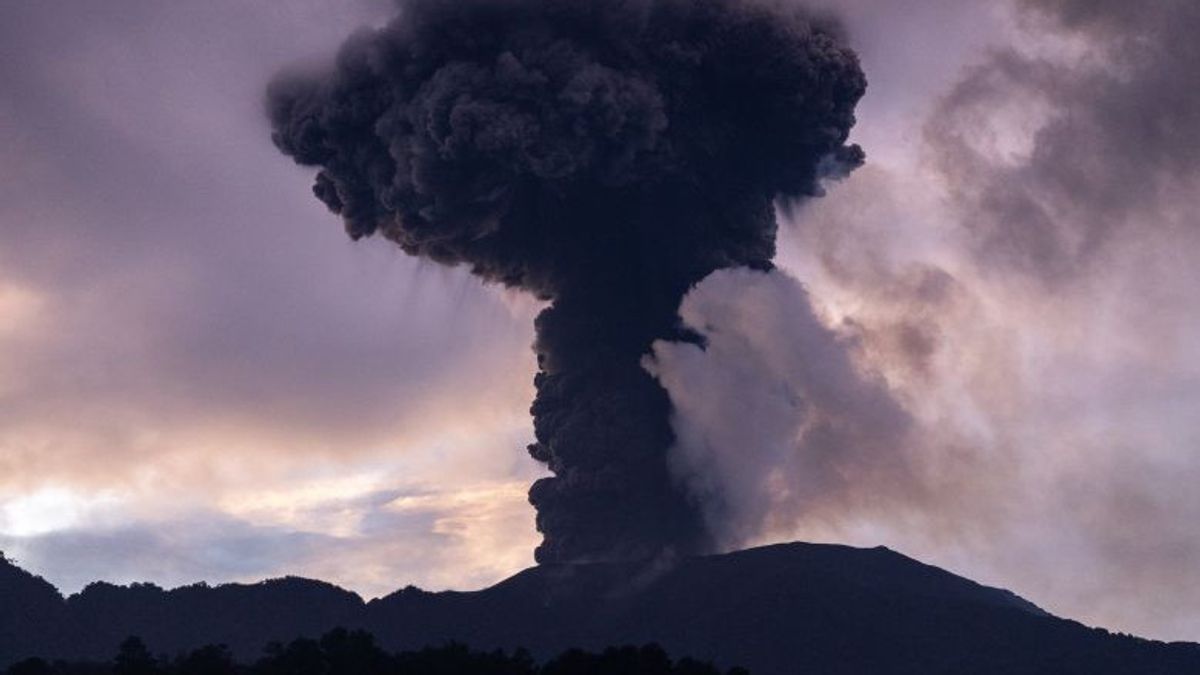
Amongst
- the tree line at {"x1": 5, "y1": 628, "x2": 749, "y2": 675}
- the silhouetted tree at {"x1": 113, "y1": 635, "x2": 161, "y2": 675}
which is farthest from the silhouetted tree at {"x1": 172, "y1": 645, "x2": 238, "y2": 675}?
the silhouetted tree at {"x1": 113, "y1": 635, "x2": 161, "y2": 675}

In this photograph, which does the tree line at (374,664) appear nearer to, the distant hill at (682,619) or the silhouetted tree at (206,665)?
the silhouetted tree at (206,665)

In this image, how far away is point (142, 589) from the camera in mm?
131125

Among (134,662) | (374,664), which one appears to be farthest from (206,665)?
(374,664)

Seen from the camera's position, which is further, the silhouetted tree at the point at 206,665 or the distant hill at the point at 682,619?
the distant hill at the point at 682,619

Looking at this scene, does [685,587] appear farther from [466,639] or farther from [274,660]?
[274,660]

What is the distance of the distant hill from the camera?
111688 millimetres

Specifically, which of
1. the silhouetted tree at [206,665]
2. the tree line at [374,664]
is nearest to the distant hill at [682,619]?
the tree line at [374,664]

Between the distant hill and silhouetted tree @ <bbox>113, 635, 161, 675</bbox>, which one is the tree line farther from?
the distant hill

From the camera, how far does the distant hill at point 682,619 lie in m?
112

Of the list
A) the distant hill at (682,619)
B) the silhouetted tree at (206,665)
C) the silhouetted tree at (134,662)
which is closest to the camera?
the silhouetted tree at (206,665)

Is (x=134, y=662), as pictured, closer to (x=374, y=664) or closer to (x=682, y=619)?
(x=374, y=664)

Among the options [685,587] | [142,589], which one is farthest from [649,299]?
[142,589]

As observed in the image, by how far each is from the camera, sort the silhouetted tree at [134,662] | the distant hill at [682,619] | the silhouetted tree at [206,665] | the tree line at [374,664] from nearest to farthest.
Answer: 1. the silhouetted tree at [206,665]
2. the tree line at [374,664]
3. the silhouetted tree at [134,662]
4. the distant hill at [682,619]

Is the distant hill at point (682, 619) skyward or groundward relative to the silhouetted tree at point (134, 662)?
skyward
